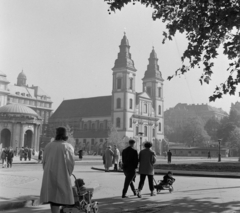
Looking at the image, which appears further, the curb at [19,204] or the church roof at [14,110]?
the church roof at [14,110]

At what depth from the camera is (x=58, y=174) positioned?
6.11m

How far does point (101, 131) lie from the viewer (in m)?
101

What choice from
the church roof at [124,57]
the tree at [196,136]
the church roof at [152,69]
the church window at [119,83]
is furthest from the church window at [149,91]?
the tree at [196,136]

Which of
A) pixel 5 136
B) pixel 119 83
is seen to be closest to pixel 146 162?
pixel 5 136

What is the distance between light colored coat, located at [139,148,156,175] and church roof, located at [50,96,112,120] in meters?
90.9

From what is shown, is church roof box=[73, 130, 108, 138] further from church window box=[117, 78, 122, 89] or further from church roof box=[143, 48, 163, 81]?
church roof box=[143, 48, 163, 81]

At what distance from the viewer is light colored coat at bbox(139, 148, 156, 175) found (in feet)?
34.9

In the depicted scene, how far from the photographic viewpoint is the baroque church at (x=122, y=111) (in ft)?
311

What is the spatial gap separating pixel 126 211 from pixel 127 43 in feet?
301

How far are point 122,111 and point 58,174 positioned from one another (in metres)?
88.4

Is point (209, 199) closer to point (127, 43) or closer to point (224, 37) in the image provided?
point (224, 37)

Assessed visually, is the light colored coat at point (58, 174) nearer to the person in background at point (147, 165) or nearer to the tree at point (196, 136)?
the person in background at point (147, 165)

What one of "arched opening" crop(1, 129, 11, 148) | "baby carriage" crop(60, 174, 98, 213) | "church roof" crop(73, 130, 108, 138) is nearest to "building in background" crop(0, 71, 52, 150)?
"church roof" crop(73, 130, 108, 138)

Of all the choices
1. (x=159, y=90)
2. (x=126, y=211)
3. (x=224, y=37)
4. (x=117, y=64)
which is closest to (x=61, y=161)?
(x=126, y=211)
